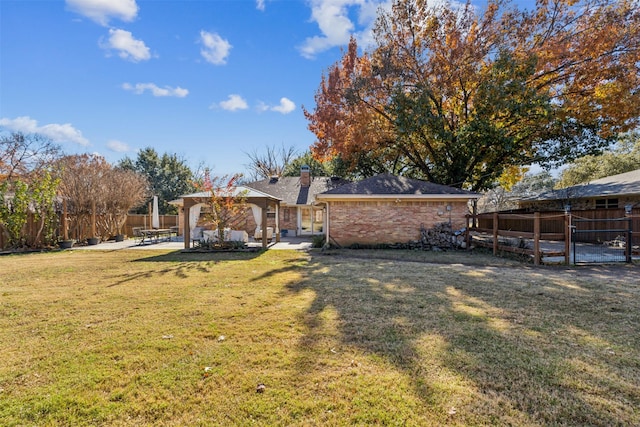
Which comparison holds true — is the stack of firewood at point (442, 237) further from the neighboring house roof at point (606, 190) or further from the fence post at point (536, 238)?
the neighboring house roof at point (606, 190)

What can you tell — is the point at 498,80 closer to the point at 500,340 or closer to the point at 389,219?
the point at 389,219

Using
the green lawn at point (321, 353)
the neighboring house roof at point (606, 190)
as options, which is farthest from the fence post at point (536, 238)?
the neighboring house roof at point (606, 190)

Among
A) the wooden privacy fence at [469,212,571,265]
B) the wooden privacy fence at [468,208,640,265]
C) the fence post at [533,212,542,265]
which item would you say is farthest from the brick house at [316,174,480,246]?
the fence post at [533,212,542,265]

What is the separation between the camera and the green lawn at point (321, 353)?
2467mm

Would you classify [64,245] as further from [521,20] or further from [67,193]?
[521,20]

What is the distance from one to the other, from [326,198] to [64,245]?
1350cm

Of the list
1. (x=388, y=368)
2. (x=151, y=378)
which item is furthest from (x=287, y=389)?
(x=151, y=378)

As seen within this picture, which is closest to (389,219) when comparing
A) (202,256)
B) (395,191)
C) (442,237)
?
(395,191)

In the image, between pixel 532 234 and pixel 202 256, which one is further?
pixel 202 256

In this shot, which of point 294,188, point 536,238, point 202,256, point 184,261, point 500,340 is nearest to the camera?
point 500,340

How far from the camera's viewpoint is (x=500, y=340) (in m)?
3.80

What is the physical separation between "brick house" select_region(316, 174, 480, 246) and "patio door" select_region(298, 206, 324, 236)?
765 cm

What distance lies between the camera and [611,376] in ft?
9.65

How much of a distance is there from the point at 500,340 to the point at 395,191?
1104 cm
